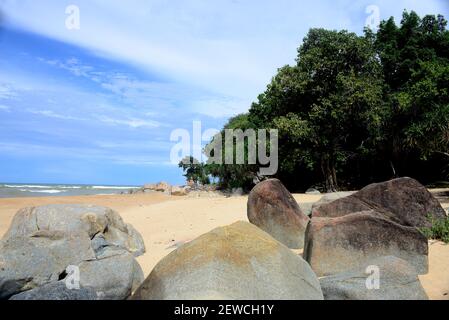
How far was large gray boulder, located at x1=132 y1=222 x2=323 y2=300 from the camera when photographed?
487 centimetres

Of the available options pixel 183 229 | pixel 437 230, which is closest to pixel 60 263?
pixel 183 229

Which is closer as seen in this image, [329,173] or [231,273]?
[231,273]

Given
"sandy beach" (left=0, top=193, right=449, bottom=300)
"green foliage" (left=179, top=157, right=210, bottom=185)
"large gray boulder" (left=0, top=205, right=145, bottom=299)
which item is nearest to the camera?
"large gray boulder" (left=0, top=205, right=145, bottom=299)

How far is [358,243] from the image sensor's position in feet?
25.3

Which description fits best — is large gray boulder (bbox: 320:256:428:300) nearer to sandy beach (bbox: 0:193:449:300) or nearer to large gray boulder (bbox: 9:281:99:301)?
sandy beach (bbox: 0:193:449:300)

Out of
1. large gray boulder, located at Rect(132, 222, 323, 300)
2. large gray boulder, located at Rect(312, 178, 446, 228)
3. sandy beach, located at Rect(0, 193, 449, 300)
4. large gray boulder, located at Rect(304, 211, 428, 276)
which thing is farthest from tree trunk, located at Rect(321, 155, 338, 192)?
large gray boulder, located at Rect(132, 222, 323, 300)

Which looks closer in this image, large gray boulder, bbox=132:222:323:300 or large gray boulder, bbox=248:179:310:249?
large gray boulder, bbox=132:222:323:300

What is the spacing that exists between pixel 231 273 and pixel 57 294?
245cm

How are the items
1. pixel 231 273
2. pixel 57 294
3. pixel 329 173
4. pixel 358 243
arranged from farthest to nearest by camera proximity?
pixel 329 173 < pixel 358 243 < pixel 57 294 < pixel 231 273

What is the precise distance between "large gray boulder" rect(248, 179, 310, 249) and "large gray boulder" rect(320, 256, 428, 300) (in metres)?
3.71

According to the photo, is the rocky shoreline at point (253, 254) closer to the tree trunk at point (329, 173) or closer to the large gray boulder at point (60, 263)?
the large gray boulder at point (60, 263)

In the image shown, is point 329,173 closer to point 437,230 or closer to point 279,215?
point 437,230

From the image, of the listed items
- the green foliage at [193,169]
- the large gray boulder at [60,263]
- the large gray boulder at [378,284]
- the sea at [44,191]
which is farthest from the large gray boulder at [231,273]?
the green foliage at [193,169]

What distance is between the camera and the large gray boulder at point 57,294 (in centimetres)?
584
